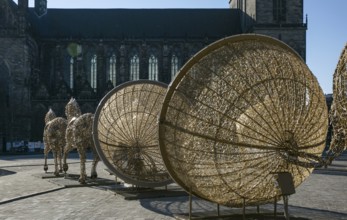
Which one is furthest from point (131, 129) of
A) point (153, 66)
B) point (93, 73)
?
point (93, 73)

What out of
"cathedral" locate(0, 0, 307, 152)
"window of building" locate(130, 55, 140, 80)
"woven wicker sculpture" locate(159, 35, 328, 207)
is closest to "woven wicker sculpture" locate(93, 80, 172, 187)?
"woven wicker sculpture" locate(159, 35, 328, 207)

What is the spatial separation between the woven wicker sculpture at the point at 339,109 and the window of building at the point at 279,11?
1757 inches

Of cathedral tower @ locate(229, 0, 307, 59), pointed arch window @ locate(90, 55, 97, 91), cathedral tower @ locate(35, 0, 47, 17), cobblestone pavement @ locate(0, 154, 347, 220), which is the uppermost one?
cathedral tower @ locate(35, 0, 47, 17)

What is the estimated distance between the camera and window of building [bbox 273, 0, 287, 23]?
2039 inches

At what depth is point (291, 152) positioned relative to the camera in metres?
8.80

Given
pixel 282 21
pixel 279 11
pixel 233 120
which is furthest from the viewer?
pixel 279 11

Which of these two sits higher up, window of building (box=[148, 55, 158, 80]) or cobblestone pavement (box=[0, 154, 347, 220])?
window of building (box=[148, 55, 158, 80])

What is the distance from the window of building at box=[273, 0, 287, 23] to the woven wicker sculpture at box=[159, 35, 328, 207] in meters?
44.3

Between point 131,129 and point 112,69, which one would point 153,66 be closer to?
point 112,69

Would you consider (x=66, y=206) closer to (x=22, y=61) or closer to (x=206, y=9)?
(x=22, y=61)

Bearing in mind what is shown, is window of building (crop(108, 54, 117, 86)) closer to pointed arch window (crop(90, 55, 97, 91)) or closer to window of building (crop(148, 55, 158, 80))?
pointed arch window (crop(90, 55, 97, 91))

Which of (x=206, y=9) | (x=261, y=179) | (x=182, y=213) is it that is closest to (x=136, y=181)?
(x=182, y=213)

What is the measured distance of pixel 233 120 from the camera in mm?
8750

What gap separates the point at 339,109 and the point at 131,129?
7.95 metres
